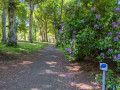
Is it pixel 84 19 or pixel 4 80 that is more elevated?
pixel 84 19

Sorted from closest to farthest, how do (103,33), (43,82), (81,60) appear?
(43,82), (103,33), (81,60)

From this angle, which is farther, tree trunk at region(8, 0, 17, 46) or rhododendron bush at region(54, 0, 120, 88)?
tree trunk at region(8, 0, 17, 46)

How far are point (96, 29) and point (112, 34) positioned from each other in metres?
0.78

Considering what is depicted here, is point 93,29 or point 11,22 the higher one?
point 11,22

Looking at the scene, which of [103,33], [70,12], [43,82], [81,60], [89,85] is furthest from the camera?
[81,60]

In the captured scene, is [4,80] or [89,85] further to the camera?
[4,80]

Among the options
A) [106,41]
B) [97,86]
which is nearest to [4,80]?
[97,86]

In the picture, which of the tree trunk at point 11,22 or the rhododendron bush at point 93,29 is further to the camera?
the tree trunk at point 11,22

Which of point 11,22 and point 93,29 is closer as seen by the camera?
point 93,29

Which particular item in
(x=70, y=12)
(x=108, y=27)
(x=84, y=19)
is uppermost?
(x=70, y=12)

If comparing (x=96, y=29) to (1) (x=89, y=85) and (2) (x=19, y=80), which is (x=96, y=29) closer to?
(1) (x=89, y=85)

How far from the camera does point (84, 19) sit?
4641 millimetres

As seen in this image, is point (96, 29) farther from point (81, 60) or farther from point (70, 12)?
point (81, 60)

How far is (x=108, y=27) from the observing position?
14.5 feet
